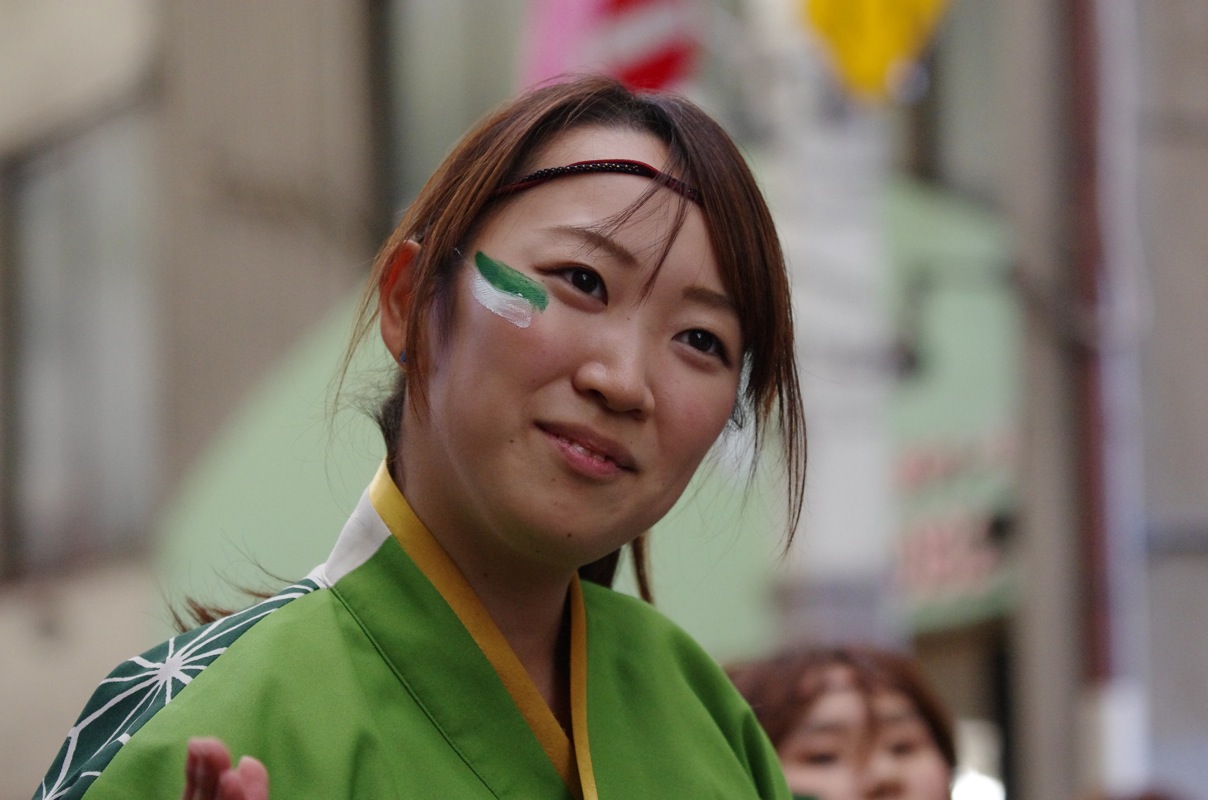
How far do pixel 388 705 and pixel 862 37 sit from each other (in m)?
3.68

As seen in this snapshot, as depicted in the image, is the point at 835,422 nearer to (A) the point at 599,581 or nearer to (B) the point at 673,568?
(B) the point at 673,568

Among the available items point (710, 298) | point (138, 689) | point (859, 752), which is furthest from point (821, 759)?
point (138, 689)

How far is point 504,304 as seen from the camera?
53.7 inches

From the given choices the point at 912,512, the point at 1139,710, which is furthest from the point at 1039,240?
the point at 1139,710

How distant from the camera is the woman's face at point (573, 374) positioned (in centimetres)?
135

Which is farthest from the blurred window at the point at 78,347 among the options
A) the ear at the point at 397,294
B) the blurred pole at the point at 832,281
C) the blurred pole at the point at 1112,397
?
the ear at the point at 397,294

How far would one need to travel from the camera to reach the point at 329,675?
4.28 feet

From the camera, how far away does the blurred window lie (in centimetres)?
628

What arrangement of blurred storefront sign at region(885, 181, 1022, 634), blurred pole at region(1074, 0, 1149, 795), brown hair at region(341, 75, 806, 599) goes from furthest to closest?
blurred storefront sign at region(885, 181, 1022, 634), blurred pole at region(1074, 0, 1149, 795), brown hair at region(341, 75, 806, 599)

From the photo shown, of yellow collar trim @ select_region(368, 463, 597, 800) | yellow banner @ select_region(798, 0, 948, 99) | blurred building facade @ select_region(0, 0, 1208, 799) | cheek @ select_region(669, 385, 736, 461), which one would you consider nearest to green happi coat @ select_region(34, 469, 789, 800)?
yellow collar trim @ select_region(368, 463, 597, 800)

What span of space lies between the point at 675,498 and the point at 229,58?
5.33 meters

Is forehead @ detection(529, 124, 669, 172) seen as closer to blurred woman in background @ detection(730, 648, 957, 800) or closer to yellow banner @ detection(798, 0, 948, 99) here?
blurred woman in background @ detection(730, 648, 957, 800)

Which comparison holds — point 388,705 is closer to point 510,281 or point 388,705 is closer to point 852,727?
point 510,281

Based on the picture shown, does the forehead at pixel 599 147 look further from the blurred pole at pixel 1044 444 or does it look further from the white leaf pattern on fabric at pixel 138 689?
the blurred pole at pixel 1044 444
